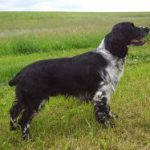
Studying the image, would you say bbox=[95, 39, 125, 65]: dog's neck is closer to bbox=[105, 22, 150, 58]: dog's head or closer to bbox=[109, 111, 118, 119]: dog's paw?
bbox=[105, 22, 150, 58]: dog's head

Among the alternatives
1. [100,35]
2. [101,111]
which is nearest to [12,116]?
[101,111]

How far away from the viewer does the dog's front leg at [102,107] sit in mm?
7145

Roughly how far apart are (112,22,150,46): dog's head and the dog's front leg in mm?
904

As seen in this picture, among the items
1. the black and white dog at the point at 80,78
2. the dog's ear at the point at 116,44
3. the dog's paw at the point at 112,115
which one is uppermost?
the dog's ear at the point at 116,44

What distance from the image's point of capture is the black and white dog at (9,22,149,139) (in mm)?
6762

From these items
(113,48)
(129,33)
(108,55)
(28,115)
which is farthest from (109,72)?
(28,115)

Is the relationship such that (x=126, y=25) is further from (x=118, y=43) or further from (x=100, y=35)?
(x=100, y=35)

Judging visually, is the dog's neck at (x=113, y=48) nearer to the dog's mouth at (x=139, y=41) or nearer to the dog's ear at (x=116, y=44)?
the dog's ear at (x=116, y=44)

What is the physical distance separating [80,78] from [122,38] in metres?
0.97

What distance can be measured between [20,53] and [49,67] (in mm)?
12332

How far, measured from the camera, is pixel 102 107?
7230mm

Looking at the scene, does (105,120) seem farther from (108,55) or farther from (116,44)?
(116,44)

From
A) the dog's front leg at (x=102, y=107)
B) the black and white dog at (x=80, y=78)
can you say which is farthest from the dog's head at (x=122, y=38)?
the dog's front leg at (x=102, y=107)

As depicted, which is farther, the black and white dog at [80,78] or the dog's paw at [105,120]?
the dog's paw at [105,120]
